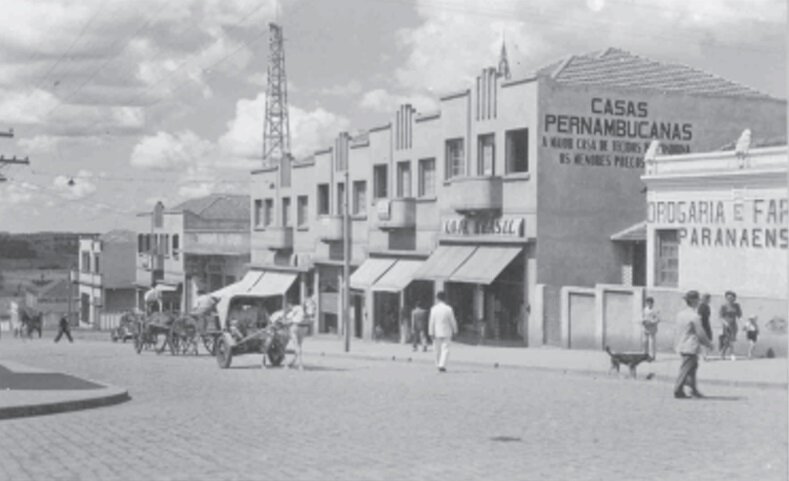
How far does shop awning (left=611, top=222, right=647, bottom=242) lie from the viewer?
34.4 m

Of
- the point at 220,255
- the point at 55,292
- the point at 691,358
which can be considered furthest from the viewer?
the point at 55,292

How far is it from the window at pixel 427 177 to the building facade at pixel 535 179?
0.07 metres

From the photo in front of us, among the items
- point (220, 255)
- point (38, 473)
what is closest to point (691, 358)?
point (38, 473)

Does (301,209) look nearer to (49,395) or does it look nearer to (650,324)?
(650,324)

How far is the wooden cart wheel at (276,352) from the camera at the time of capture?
24094 millimetres

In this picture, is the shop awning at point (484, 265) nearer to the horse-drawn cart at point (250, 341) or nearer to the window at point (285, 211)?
the horse-drawn cart at point (250, 341)

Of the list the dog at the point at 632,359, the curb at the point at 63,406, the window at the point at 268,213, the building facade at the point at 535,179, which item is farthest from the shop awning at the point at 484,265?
the window at the point at 268,213

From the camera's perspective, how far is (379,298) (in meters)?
44.6

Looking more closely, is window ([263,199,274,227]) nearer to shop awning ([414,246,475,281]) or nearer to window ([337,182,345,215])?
window ([337,182,345,215])

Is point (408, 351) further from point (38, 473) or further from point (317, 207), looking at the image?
point (38, 473)

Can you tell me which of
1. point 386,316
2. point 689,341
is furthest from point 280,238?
point 689,341

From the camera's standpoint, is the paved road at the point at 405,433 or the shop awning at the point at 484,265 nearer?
the paved road at the point at 405,433

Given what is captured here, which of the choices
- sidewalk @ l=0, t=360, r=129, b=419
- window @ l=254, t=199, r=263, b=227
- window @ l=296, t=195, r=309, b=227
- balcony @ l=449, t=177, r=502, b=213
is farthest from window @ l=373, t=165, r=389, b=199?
sidewalk @ l=0, t=360, r=129, b=419

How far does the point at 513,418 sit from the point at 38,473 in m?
5.95
